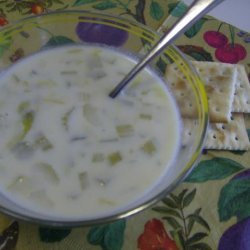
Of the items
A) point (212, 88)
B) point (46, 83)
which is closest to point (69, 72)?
point (46, 83)

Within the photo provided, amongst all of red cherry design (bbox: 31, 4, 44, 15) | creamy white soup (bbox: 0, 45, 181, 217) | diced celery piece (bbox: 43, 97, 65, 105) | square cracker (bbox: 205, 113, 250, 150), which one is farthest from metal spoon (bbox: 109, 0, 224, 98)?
red cherry design (bbox: 31, 4, 44, 15)

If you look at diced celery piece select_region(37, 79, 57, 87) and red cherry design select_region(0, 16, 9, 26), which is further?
red cherry design select_region(0, 16, 9, 26)

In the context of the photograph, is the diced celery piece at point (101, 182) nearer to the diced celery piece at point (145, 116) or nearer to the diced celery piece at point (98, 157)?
the diced celery piece at point (98, 157)

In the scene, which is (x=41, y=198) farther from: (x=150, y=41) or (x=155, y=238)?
(x=150, y=41)

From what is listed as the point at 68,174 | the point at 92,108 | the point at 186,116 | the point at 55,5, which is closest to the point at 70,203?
the point at 68,174

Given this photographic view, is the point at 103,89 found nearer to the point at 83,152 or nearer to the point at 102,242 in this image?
the point at 83,152

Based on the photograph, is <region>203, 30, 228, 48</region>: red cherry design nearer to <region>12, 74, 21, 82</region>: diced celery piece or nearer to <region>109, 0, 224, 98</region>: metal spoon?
<region>109, 0, 224, 98</region>: metal spoon

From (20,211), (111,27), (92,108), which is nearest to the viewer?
(20,211)

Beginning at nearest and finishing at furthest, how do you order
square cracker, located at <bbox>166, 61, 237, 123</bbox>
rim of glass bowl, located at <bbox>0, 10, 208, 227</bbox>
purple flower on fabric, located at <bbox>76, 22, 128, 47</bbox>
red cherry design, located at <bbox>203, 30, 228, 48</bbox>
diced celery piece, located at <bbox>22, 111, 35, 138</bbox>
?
rim of glass bowl, located at <bbox>0, 10, 208, 227</bbox> < diced celery piece, located at <bbox>22, 111, 35, 138</bbox> < square cracker, located at <bbox>166, 61, 237, 123</bbox> < purple flower on fabric, located at <bbox>76, 22, 128, 47</bbox> < red cherry design, located at <bbox>203, 30, 228, 48</bbox>
